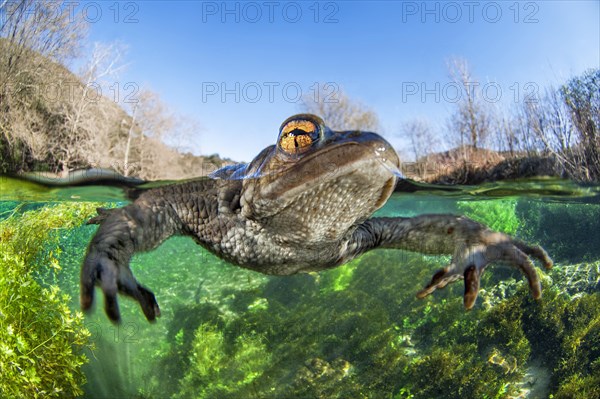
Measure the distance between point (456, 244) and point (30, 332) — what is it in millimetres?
7956

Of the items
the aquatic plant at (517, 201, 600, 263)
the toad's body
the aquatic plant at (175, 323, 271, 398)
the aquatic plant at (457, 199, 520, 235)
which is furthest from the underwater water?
the toad's body

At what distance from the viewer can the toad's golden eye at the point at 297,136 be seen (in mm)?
2615

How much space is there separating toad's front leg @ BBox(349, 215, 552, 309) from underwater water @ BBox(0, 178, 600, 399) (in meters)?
7.85

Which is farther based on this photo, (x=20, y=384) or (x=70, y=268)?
(x=70, y=268)

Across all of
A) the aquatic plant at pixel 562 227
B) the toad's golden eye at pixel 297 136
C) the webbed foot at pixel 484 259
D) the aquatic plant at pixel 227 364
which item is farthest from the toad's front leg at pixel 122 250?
the aquatic plant at pixel 562 227

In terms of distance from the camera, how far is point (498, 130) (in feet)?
29.9

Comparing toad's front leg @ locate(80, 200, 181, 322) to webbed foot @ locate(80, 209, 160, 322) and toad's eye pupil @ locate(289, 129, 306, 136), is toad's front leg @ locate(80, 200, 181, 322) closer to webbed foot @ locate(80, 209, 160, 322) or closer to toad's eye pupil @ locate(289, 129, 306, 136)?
webbed foot @ locate(80, 209, 160, 322)

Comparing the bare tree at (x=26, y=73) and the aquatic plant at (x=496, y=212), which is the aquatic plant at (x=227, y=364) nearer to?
the bare tree at (x=26, y=73)

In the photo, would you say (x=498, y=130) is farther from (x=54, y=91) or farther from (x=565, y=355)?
(x=54, y=91)

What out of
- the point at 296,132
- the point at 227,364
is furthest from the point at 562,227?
the point at 296,132

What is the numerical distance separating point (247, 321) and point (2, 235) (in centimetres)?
605

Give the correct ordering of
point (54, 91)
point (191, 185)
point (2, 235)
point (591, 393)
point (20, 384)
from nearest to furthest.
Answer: point (191, 185)
point (20, 384)
point (54, 91)
point (2, 235)
point (591, 393)

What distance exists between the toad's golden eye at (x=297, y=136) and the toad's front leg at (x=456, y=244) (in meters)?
1.47

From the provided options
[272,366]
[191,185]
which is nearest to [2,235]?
[272,366]
